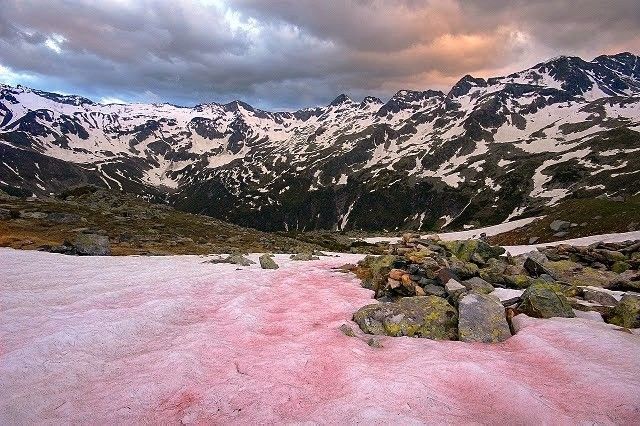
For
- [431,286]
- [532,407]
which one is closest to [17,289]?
[431,286]

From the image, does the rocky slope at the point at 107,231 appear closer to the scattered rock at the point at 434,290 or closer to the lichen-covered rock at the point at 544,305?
the scattered rock at the point at 434,290

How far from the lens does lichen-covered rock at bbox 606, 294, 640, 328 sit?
48.7 ft

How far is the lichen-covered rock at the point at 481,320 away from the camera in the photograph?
14.1 m

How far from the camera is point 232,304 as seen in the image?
17906mm

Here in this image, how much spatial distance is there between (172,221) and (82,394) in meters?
69.2

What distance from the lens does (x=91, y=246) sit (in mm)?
34500

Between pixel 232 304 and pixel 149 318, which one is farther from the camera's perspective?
pixel 232 304

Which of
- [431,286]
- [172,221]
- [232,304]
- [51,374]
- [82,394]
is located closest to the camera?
[82,394]

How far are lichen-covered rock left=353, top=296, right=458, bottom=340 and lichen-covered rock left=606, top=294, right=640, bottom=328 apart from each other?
6141mm

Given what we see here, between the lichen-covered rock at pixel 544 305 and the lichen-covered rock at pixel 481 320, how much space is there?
1440 mm

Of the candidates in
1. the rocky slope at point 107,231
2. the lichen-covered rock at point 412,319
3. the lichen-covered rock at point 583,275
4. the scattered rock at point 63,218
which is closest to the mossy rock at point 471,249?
the lichen-covered rock at point 583,275

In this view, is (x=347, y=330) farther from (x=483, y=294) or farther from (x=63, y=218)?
(x=63, y=218)

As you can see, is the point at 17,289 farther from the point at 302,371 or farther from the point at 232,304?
the point at 302,371

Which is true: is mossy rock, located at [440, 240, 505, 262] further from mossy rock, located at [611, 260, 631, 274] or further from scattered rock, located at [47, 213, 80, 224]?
scattered rock, located at [47, 213, 80, 224]
